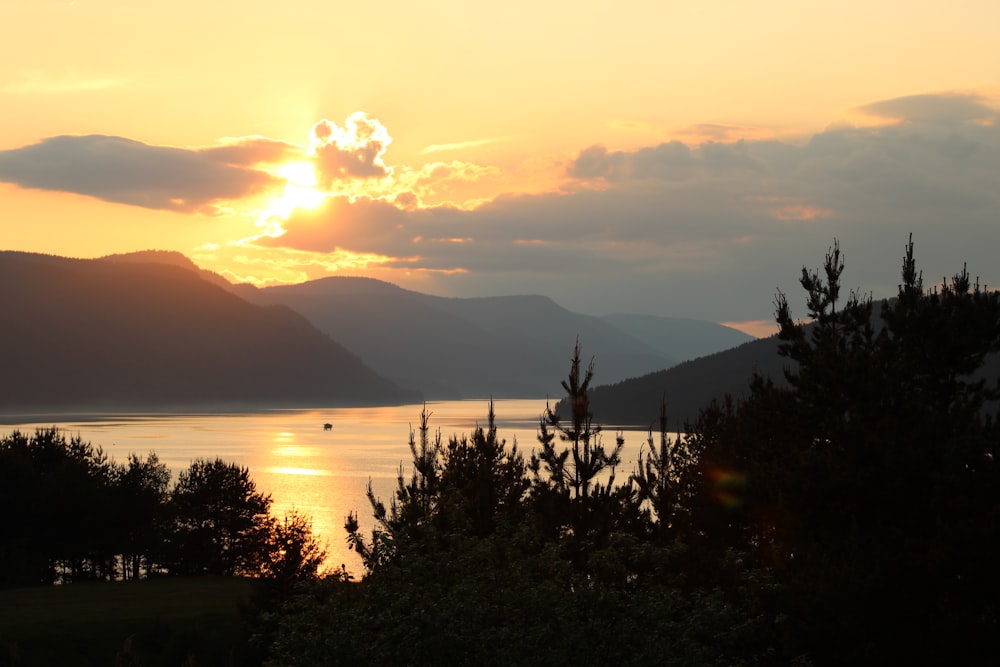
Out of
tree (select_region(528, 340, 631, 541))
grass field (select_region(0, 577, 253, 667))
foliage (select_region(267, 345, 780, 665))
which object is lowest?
grass field (select_region(0, 577, 253, 667))

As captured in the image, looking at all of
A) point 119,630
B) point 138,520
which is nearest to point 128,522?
point 138,520

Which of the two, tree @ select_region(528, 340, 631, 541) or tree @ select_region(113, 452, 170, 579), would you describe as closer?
tree @ select_region(528, 340, 631, 541)

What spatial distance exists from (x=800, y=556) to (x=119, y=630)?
3672 centimetres

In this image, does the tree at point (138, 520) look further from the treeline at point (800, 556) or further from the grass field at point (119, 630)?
the treeline at point (800, 556)

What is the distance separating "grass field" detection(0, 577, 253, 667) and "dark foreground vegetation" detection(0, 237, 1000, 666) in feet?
32.5

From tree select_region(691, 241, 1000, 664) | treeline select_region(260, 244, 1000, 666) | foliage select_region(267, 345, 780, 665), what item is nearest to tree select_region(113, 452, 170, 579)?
foliage select_region(267, 345, 780, 665)

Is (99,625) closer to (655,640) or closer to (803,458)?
(655,640)

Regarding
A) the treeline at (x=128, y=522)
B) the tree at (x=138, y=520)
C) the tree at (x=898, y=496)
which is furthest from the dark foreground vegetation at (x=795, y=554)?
the tree at (x=138, y=520)

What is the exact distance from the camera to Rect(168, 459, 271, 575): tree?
8194 cm

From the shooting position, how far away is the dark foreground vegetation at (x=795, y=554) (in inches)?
908

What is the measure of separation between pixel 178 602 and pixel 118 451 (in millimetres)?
137216

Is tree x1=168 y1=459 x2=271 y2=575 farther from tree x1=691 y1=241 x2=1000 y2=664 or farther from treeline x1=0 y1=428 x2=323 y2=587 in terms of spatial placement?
tree x1=691 y1=241 x2=1000 y2=664

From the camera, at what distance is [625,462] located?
159625mm

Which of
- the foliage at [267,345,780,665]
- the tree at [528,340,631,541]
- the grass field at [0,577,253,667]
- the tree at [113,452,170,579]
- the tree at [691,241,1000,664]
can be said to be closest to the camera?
the tree at [691,241,1000,664]
